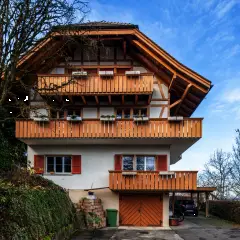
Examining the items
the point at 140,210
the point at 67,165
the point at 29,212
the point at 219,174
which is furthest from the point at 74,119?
the point at 219,174

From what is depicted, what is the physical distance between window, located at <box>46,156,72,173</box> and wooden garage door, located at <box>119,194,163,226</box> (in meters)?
3.70

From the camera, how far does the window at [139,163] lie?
60.4 feet

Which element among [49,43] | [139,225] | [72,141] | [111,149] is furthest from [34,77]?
[139,225]

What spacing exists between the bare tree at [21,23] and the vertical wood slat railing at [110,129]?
6.45 m

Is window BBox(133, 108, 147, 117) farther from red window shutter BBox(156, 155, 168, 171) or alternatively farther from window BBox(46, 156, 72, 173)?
window BBox(46, 156, 72, 173)

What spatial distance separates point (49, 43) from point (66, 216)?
28.9 feet

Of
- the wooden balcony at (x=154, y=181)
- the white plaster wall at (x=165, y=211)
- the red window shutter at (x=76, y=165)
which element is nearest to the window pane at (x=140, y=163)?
the wooden balcony at (x=154, y=181)

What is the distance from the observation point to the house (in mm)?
16969

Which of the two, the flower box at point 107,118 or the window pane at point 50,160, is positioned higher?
the flower box at point 107,118

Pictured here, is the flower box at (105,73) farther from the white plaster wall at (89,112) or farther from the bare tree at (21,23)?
the bare tree at (21,23)

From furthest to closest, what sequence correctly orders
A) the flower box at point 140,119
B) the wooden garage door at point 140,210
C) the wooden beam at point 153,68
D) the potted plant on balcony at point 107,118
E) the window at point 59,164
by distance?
the window at point 59,164
the wooden beam at point 153,68
the wooden garage door at point 140,210
the potted plant on balcony at point 107,118
the flower box at point 140,119

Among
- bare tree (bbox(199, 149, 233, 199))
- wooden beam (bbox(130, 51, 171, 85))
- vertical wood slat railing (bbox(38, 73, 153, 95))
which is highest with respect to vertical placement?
wooden beam (bbox(130, 51, 171, 85))

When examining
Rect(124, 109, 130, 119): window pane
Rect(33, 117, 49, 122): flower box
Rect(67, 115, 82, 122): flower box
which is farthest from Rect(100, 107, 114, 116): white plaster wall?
Rect(33, 117, 49, 122): flower box

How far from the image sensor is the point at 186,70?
1748 cm
